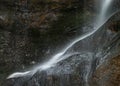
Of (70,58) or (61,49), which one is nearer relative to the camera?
(70,58)

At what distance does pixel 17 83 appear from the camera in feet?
37.6

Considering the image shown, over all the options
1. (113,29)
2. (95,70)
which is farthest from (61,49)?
(95,70)

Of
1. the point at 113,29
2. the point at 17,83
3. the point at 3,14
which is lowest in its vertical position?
the point at 17,83

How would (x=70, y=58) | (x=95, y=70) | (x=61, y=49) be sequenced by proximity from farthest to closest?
1. (x=61, y=49)
2. (x=70, y=58)
3. (x=95, y=70)

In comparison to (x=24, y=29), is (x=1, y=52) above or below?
below

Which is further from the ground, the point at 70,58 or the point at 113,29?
the point at 113,29

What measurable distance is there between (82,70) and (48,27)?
5172 mm

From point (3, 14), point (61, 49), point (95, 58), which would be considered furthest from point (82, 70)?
point (3, 14)

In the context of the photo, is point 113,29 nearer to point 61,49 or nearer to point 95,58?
point 95,58

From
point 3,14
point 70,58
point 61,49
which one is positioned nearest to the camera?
point 70,58

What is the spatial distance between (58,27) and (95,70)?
565 cm

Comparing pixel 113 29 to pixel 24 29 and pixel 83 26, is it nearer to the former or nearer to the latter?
pixel 83 26

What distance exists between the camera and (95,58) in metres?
10.3

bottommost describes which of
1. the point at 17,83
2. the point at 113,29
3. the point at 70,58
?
the point at 17,83
